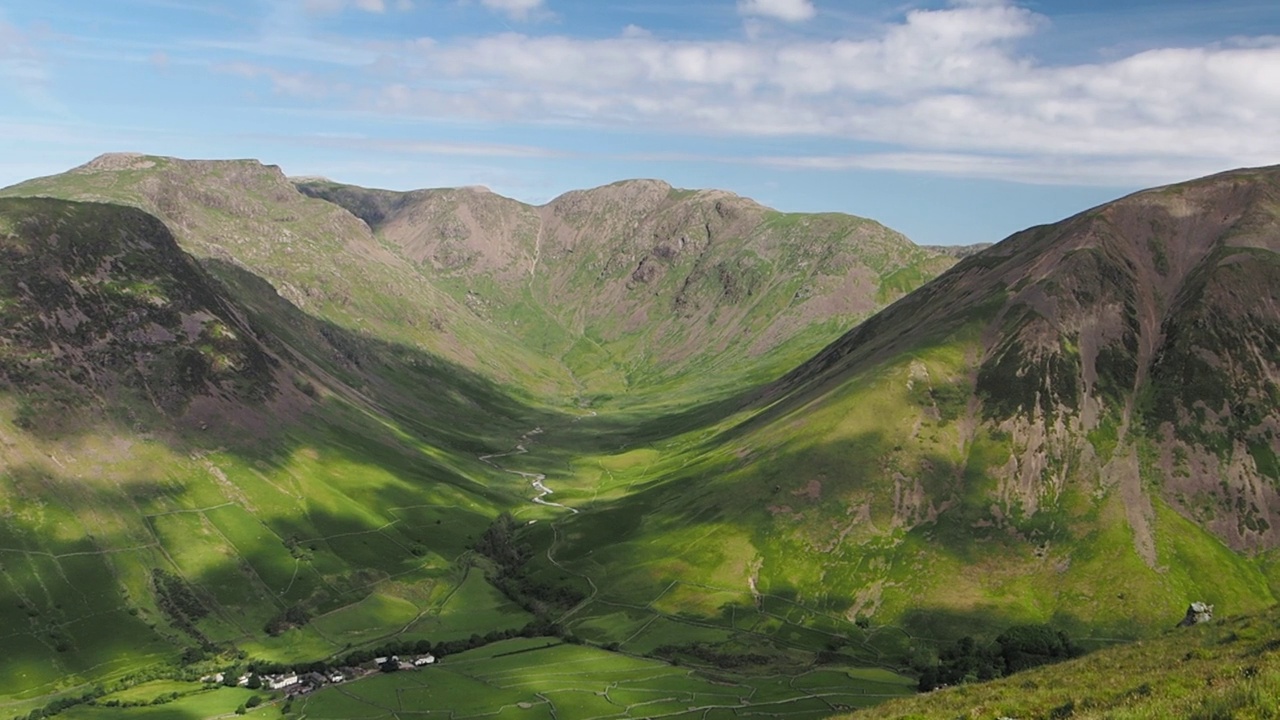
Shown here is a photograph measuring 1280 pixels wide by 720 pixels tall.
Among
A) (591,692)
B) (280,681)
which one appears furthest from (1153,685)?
(280,681)

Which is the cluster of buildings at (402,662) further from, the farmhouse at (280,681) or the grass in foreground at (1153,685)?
the grass in foreground at (1153,685)

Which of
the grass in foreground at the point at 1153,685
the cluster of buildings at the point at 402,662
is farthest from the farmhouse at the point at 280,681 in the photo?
the grass in foreground at the point at 1153,685

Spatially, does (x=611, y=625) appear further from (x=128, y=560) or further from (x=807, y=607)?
(x=128, y=560)

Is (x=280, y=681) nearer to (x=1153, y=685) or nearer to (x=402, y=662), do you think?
(x=402, y=662)

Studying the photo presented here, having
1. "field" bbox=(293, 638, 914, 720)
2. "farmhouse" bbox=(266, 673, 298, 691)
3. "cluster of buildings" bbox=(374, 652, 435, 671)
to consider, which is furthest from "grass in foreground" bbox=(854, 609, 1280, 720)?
"farmhouse" bbox=(266, 673, 298, 691)

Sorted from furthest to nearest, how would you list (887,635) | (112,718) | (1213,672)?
(887,635) → (112,718) → (1213,672)

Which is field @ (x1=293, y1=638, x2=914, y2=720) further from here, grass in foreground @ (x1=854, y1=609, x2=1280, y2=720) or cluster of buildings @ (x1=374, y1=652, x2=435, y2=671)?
grass in foreground @ (x1=854, y1=609, x2=1280, y2=720)

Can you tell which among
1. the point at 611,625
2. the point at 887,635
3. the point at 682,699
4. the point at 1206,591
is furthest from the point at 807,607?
the point at 1206,591

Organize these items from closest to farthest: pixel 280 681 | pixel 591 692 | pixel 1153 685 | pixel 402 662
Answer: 1. pixel 1153 685
2. pixel 591 692
3. pixel 280 681
4. pixel 402 662
